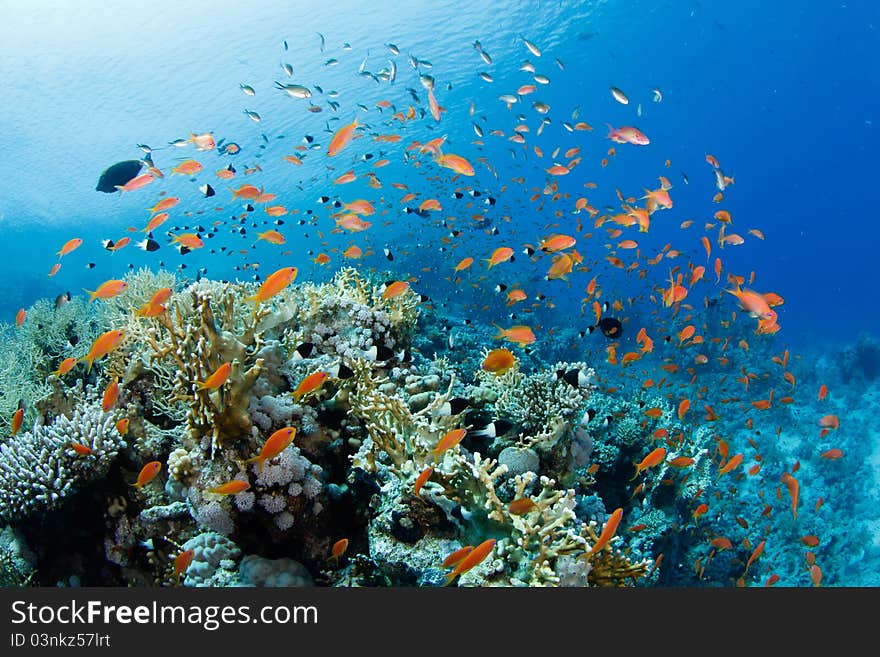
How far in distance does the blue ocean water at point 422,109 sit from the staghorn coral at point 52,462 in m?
5.57

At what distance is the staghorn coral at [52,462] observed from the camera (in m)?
4.09

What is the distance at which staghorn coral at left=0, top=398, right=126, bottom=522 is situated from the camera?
13.4 ft

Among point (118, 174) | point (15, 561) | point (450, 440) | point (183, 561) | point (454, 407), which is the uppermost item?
point (118, 174)

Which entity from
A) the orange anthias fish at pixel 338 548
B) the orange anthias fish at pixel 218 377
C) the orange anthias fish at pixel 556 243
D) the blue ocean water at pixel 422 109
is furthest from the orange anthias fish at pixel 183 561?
the blue ocean water at pixel 422 109

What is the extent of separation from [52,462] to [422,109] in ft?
94.9

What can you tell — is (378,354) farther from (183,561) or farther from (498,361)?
(183,561)

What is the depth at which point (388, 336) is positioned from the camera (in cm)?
637

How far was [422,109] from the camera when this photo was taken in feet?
94.7

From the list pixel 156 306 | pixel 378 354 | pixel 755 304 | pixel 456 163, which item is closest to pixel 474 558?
pixel 378 354

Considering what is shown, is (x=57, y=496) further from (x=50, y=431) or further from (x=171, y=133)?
(x=171, y=133)

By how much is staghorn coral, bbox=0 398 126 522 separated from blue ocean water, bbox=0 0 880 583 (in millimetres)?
5573

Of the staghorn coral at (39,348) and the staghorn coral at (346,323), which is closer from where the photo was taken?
the staghorn coral at (39,348)

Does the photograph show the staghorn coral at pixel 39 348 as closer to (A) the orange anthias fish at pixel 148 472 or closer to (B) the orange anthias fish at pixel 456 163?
(A) the orange anthias fish at pixel 148 472

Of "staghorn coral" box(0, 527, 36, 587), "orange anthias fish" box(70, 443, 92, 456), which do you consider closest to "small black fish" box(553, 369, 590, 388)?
"orange anthias fish" box(70, 443, 92, 456)
